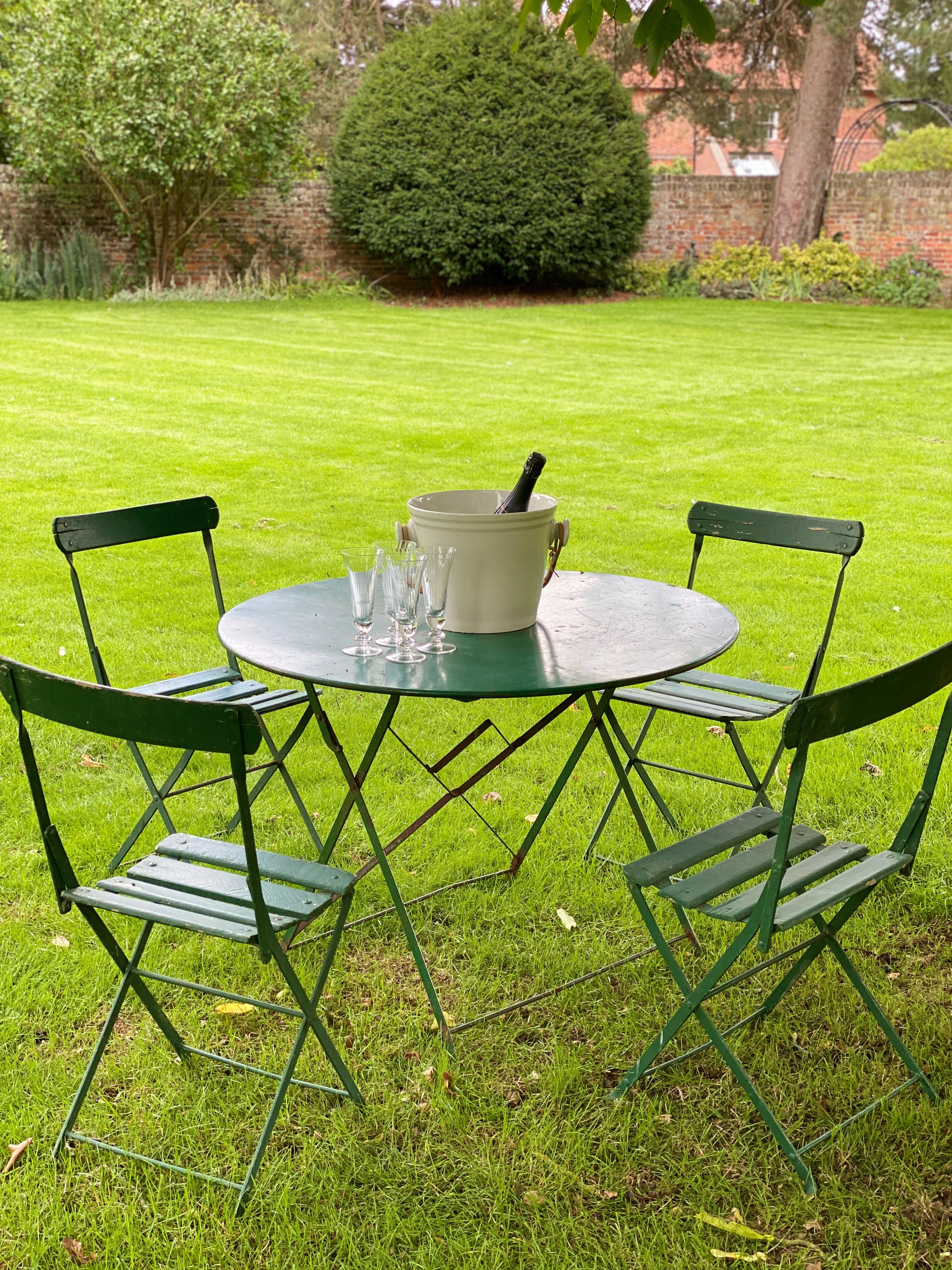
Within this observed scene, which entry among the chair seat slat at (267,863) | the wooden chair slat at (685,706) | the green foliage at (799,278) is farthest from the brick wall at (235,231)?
the chair seat slat at (267,863)

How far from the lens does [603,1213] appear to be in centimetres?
229

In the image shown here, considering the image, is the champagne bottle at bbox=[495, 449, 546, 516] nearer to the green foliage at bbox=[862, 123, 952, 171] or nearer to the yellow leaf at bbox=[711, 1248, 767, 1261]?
the yellow leaf at bbox=[711, 1248, 767, 1261]

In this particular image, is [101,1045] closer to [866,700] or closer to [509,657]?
[509,657]

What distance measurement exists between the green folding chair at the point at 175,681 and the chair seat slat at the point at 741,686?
1182 mm

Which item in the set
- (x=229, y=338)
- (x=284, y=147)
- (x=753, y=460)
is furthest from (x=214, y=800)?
(x=284, y=147)

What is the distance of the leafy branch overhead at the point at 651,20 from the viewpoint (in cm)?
305

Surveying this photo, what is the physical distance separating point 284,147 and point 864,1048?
19063mm

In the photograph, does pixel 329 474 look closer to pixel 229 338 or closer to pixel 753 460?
pixel 753 460

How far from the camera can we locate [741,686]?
370 centimetres

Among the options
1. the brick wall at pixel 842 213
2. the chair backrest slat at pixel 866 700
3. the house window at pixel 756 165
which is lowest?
the chair backrest slat at pixel 866 700

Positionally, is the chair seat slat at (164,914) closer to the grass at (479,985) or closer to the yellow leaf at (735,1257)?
the grass at (479,985)

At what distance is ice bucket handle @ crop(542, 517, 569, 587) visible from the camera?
→ 9.12 feet

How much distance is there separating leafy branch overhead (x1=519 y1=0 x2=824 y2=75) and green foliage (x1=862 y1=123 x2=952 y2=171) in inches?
1467

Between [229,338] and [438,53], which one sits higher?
[438,53]
